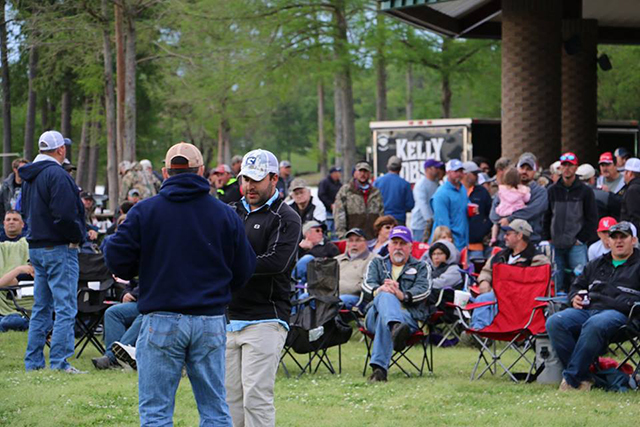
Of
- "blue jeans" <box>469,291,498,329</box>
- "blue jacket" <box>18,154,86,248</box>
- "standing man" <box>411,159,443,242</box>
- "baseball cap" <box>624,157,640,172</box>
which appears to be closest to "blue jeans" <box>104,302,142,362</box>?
"blue jacket" <box>18,154,86,248</box>

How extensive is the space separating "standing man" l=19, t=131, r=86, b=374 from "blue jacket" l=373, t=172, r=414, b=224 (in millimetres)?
5539

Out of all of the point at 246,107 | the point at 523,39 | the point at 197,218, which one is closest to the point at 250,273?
the point at 197,218

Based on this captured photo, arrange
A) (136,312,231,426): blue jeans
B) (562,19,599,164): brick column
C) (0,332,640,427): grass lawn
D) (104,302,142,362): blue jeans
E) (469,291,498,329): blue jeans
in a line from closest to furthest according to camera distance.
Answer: (136,312,231,426): blue jeans, (0,332,640,427): grass lawn, (104,302,142,362): blue jeans, (469,291,498,329): blue jeans, (562,19,599,164): brick column

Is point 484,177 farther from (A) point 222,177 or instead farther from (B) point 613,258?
(B) point 613,258

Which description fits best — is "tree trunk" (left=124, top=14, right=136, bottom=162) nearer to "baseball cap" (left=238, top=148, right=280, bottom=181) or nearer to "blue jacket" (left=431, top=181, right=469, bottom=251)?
"blue jacket" (left=431, top=181, right=469, bottom=251)

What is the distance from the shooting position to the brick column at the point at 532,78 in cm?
1606

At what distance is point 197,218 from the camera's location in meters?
4.70

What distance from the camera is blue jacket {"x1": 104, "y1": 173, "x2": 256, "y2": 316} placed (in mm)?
4641

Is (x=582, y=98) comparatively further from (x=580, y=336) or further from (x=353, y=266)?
(x=580, y=336)

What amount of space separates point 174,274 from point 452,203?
7402 mm

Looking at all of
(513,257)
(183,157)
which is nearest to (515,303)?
(513,257)

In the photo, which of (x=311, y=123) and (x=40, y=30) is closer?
(x=40, y=30)

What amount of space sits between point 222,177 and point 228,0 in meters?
11.3

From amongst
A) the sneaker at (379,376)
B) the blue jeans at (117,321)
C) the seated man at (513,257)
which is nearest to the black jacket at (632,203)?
the seated man at (513,257)
